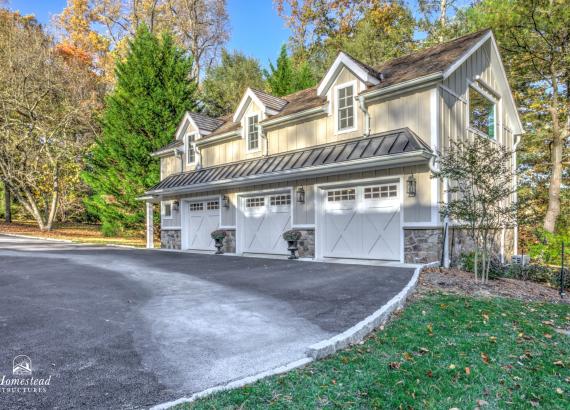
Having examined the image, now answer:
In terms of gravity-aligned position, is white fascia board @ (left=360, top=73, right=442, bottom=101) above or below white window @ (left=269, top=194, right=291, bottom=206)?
above

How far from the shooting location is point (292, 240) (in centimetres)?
1117

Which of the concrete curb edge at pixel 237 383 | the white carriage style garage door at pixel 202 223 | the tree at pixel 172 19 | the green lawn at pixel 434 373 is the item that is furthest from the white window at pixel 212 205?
the tree at pixel 172 19

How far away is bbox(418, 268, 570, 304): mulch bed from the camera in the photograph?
265 inches

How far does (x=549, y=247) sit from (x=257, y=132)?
977 centimetres

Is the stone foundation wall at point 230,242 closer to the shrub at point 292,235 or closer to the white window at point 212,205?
the white window at point 212,205

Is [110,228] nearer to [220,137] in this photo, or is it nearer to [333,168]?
[220,137]

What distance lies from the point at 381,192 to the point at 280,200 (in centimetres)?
362

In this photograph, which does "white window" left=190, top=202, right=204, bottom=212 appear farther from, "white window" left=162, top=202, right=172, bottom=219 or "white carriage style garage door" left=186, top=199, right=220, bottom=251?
"white window" left=162, top=202, right=172, bottom=219

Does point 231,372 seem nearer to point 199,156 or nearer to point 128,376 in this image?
point 128,376

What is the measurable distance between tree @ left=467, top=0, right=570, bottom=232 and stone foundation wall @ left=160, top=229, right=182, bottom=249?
15090 millimetres

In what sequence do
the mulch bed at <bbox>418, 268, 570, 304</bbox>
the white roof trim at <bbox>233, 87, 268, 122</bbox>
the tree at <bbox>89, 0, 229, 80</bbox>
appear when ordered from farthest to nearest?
the tree at <bbox>89, 0, 229, 80</bbox> < the white roof trim at <bbox>233, 87, 268, 122</bbox> < the mulch bed at <bbox>418, 268, 570, 304</bbox>

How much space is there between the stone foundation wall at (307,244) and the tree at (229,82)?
623 inches

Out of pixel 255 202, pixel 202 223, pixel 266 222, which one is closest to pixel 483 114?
pixel 266 222

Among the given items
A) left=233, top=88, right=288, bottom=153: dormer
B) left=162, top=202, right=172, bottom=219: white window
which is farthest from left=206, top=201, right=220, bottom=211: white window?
left=162, top=202, right=172, bottom=219: white window
